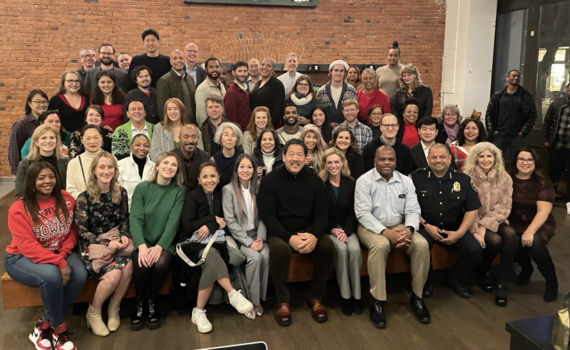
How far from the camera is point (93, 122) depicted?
4.20 meters

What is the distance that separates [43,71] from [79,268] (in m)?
5.59

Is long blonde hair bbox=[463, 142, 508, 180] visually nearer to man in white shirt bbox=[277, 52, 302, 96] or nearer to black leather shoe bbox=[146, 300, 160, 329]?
man in white shirt bbox=[277, 52, 302, 96]

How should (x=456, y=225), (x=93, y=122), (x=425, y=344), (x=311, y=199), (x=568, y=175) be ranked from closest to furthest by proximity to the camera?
1. (x=425, y=344)
2. (x=311, y=199)
3. (x=456, y=225)
4. (x=93, y=122)
5. (x=568, y=175)

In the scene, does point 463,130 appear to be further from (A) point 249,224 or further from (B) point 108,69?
(B) point 108,69

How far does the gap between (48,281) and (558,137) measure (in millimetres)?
6244

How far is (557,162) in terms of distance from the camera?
6320mm

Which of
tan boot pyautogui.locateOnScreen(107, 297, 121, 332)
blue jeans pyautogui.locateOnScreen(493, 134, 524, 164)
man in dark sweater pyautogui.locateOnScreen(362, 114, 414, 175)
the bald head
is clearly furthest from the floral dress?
blue jeans pyautogui.locateOnScreen(493, 134, 524, 164)

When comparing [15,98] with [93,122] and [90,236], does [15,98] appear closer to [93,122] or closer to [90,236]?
[93,122]

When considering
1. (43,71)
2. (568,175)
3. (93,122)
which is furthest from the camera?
(43,71)

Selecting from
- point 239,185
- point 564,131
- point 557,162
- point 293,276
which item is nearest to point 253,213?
point 239,185

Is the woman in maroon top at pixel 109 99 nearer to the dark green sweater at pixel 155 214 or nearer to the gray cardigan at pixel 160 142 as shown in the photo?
the gray cardigan at pixel 160 142

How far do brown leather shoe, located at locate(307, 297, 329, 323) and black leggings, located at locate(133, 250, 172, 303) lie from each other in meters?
1.07

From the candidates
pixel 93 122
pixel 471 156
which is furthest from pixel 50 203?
pixel 471 156

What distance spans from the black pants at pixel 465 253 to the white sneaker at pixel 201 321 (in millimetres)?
1745
